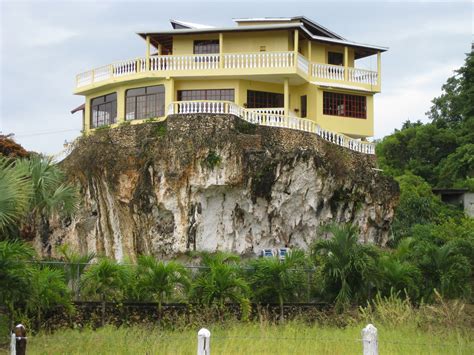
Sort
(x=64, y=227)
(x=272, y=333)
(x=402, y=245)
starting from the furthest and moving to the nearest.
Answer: (x=64, y=227)
(x=402, y=245)
(x=272, y=333)

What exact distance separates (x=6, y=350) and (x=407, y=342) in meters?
9.01

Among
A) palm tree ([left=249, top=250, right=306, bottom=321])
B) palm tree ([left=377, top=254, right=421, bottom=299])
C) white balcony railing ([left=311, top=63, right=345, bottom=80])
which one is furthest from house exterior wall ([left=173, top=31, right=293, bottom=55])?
palm tree ([left=249, top=250, right=306, bottom=321])

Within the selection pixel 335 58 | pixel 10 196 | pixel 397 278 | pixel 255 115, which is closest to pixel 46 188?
pixel 10 196

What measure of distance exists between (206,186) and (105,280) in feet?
32.8

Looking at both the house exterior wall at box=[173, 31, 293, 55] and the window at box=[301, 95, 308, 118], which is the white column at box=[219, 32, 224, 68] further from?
the window at box=[301, 95, 308, 118]

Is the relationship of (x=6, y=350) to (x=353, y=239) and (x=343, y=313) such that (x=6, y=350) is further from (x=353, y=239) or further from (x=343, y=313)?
(x=353, y=239)

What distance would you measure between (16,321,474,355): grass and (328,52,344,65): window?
22.2 metres

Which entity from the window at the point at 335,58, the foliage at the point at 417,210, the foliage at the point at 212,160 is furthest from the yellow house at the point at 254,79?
the foliage at the point at 417,210

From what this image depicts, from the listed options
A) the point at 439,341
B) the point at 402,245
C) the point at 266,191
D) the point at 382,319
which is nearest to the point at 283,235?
the point at 266,191

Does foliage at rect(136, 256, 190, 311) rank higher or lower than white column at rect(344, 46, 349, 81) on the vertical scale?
lower

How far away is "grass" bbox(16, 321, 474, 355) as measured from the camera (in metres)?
19.9

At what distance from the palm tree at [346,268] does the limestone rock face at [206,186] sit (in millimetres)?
7316

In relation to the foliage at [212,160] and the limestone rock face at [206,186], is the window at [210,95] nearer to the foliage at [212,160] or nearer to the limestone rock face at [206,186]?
the limestone rock face at [206,186]

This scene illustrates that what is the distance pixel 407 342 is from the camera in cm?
2086
